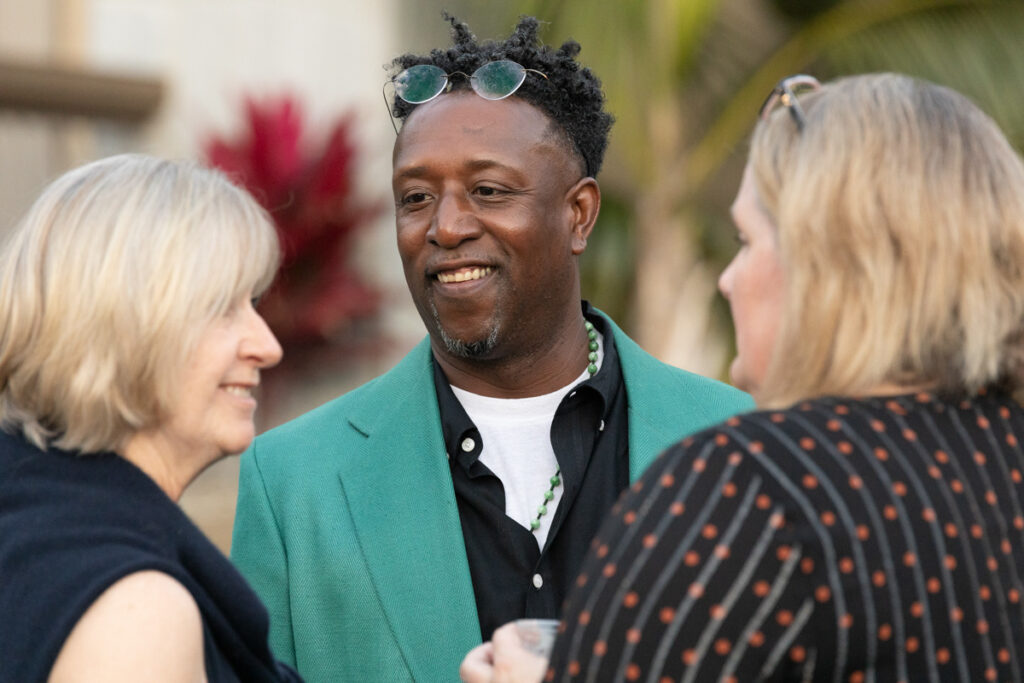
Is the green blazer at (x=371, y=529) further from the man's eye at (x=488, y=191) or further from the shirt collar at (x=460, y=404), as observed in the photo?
the man's eye at (x=488, y=191)

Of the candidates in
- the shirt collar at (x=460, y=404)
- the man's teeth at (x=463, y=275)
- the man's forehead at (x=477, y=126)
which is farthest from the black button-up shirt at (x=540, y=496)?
the man's forehead at (x=477, y=126)

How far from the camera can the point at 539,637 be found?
5.38 feet

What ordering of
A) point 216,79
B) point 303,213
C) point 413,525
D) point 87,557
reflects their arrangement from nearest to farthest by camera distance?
point 87,557 → point 413,525 → point 303,213 → point 216,79

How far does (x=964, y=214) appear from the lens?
149 centimetres

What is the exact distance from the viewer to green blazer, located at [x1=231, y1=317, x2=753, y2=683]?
249cm

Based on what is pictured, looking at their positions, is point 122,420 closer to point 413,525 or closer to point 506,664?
point 506,664

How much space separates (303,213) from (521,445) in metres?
3.93

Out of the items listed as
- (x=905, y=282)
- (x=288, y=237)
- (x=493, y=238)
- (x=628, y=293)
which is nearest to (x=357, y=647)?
(x=493, y=238)

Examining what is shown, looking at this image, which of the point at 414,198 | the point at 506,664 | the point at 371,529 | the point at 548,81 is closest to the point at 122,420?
the point at 506,664

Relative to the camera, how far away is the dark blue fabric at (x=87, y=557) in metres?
1.58

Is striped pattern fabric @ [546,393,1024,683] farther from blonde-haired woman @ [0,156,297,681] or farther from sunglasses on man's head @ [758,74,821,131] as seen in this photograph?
blonde-haired woman @ [0,156,297,681]

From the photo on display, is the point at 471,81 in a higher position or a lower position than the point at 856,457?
higher

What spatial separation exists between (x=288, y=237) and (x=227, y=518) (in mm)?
1617

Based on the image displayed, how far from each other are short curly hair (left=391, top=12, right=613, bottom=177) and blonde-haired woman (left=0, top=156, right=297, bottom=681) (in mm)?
1221
